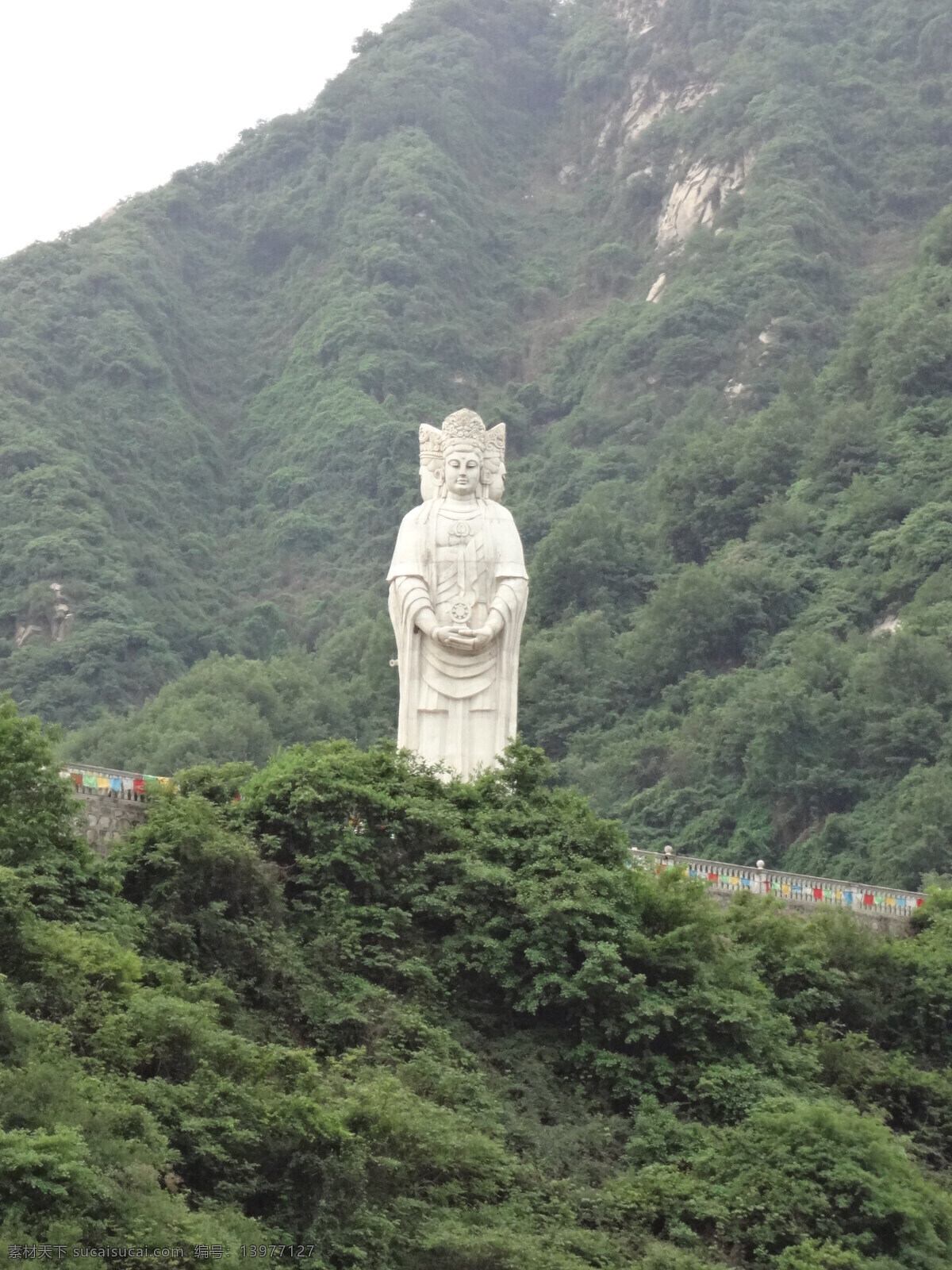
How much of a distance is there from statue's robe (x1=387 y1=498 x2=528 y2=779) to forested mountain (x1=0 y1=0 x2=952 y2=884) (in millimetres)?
16201

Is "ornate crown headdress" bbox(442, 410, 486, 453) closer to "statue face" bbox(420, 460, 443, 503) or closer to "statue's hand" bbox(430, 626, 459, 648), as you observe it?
"statue face" bbox(420, 460, 443, 503)

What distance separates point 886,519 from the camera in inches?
1873

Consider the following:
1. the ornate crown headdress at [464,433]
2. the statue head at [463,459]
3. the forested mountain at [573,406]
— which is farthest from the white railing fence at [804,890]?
the forested mountain at [573,406]

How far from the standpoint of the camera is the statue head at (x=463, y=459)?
22141mm

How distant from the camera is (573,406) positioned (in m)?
62.9

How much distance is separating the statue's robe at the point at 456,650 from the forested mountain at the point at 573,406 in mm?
16201

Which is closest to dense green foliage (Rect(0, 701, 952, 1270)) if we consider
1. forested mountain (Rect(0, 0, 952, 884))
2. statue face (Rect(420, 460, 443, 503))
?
statue face (Rect(420, 460, 443, 503))

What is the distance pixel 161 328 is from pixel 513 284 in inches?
417

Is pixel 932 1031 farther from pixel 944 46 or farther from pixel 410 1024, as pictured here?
pixel 944 46

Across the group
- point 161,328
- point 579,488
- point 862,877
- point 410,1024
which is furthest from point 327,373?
point 410,1024

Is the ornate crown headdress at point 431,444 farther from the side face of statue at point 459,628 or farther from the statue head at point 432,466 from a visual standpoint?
the side face of statue at point 459,628

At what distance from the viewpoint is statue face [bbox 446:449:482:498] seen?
22.1 m

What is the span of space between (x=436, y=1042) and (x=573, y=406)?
1813 inches

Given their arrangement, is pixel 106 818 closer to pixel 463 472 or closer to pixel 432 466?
pixel 463 472
